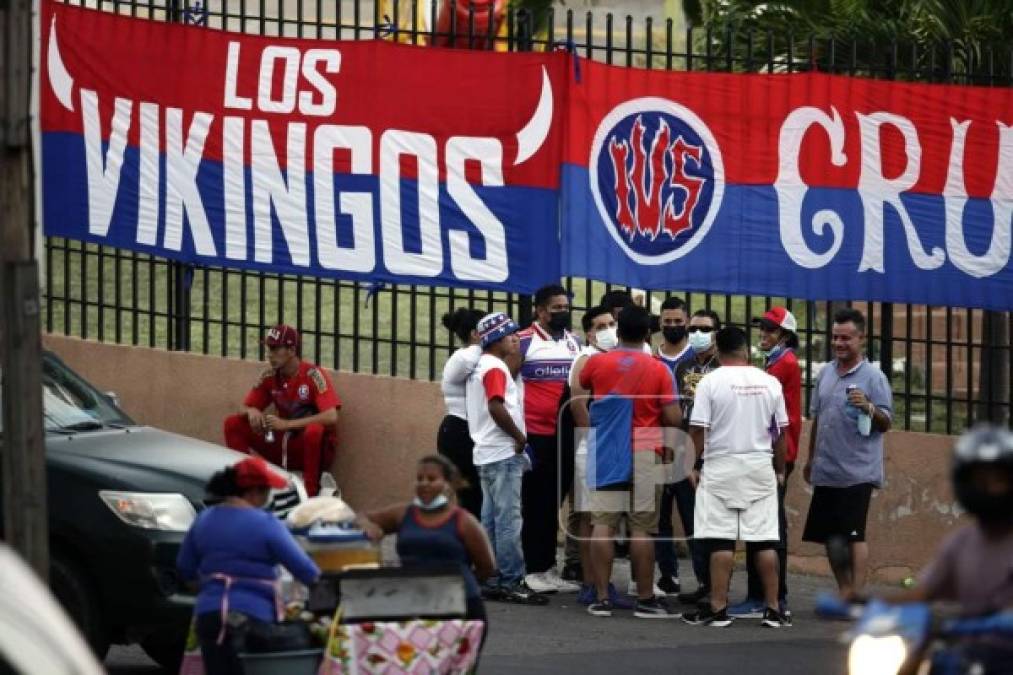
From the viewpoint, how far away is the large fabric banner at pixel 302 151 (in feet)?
50.7

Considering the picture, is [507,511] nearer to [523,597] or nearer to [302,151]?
[523,597]

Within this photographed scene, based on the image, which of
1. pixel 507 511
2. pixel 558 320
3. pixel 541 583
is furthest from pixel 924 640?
pixel 541 583

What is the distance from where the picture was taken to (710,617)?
520 inches

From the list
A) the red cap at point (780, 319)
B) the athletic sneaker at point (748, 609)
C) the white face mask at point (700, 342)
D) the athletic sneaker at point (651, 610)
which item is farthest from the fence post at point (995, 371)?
the athletic sneaker at point (651, 610)

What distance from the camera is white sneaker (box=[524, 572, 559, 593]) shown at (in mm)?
14180

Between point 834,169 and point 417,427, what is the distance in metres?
3.32

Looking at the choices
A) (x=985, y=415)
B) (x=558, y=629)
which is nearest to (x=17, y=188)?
(x=558, y=629)

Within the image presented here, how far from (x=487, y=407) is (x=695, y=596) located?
5.44 ft

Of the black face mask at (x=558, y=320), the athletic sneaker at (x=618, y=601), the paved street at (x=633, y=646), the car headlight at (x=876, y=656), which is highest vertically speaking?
the black face mask at (x=558, y=320)

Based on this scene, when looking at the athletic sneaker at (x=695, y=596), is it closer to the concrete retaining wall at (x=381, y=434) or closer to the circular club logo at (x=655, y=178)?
the concrete retaining wall at (x=381, y=434)

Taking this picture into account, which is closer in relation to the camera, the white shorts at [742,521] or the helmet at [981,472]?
the helmet at [981,472]

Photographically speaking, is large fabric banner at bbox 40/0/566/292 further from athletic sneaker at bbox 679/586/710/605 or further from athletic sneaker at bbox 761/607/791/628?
athletic sneaker at bbox 761/607/791/628

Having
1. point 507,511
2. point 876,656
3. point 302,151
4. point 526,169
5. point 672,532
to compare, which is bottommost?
point 672,532

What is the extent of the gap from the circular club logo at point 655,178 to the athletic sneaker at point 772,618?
9.42 ft
